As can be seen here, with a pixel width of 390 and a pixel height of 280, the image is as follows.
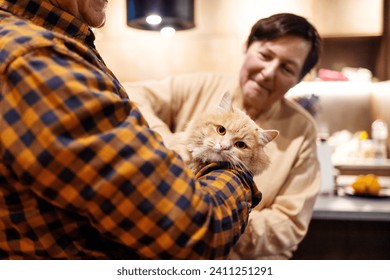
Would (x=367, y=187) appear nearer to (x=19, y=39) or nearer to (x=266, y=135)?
(x=266, y=135)

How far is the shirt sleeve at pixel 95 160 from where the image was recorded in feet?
1.11

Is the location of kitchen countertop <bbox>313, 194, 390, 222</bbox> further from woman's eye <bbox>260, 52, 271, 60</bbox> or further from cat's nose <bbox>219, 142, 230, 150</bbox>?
cat's nose <bbox>219, 142, 230, 150</bbox>

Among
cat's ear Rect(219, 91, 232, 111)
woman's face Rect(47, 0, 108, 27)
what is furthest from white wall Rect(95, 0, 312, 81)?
woman's face Rect(47, 0, 108, 27)

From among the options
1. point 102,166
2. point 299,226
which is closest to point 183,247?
point 102,166

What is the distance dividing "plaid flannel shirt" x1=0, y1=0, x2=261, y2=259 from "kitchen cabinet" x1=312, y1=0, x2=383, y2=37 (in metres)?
2.14

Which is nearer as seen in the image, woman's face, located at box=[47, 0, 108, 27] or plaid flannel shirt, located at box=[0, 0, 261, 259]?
plaid flannel shirt, located at box=[0, 0, 261, 259]

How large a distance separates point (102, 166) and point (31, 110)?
2.9 inches

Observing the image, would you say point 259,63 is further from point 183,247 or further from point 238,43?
point 238,43

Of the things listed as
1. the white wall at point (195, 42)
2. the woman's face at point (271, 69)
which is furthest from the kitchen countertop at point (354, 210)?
the white wall at point (195, 42)

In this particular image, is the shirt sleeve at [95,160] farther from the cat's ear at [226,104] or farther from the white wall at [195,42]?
the white wall at [195,42]

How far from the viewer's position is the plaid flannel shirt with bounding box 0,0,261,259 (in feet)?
1.11

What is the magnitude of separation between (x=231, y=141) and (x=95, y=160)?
296mm

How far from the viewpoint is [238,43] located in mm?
2379

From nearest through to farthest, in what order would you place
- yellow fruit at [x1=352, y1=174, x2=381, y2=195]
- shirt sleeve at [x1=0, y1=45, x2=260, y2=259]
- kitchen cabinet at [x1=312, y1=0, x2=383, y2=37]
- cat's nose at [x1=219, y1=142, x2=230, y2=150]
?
1. shirt sleeve at [x1=0, y1=45, x2=260, y2=259]
2. cat's nose at [x1=219, y1=142, x2=230, y2=150]
3. yellow fruit at [x1=352, y1=174, x2=381, y2=195]
4. kitchen cabinet at [x1=312, y1=0, x2=383, y2=37]
